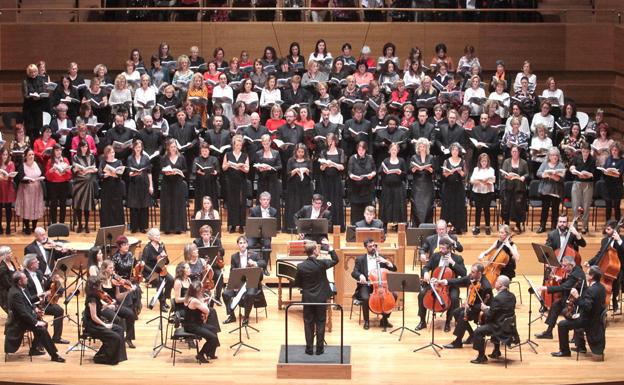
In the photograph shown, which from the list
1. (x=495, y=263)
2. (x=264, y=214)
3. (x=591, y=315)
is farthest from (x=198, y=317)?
(x=591, y=315)

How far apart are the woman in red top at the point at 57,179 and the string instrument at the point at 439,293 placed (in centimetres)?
544

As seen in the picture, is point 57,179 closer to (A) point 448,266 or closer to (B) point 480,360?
(A) point 448,266

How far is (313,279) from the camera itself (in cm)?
1190

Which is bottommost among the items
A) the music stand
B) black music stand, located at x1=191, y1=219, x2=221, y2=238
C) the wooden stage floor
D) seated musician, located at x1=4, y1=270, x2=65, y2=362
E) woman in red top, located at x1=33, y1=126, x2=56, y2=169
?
the wooden stage floor

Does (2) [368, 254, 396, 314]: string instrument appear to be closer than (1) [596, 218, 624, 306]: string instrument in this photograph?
Yes

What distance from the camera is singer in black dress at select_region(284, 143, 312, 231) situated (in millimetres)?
15695

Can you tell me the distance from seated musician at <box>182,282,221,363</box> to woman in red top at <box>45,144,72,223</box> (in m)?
4.48

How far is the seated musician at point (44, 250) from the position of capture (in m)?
13.4

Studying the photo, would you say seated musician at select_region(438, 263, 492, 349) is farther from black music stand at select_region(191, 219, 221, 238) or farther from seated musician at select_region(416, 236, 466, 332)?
black music stand at select_region(191, 219, 221, 238)

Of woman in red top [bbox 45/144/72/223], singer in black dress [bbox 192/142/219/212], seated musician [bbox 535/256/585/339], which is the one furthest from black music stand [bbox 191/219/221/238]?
seated musician [bbox 535/256/585/339]

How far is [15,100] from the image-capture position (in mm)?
20156

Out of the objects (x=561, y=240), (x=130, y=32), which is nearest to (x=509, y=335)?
(x=561, y=240)

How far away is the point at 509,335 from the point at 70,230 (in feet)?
22.0

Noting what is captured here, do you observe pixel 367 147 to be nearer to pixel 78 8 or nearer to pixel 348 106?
pixel 348 106
